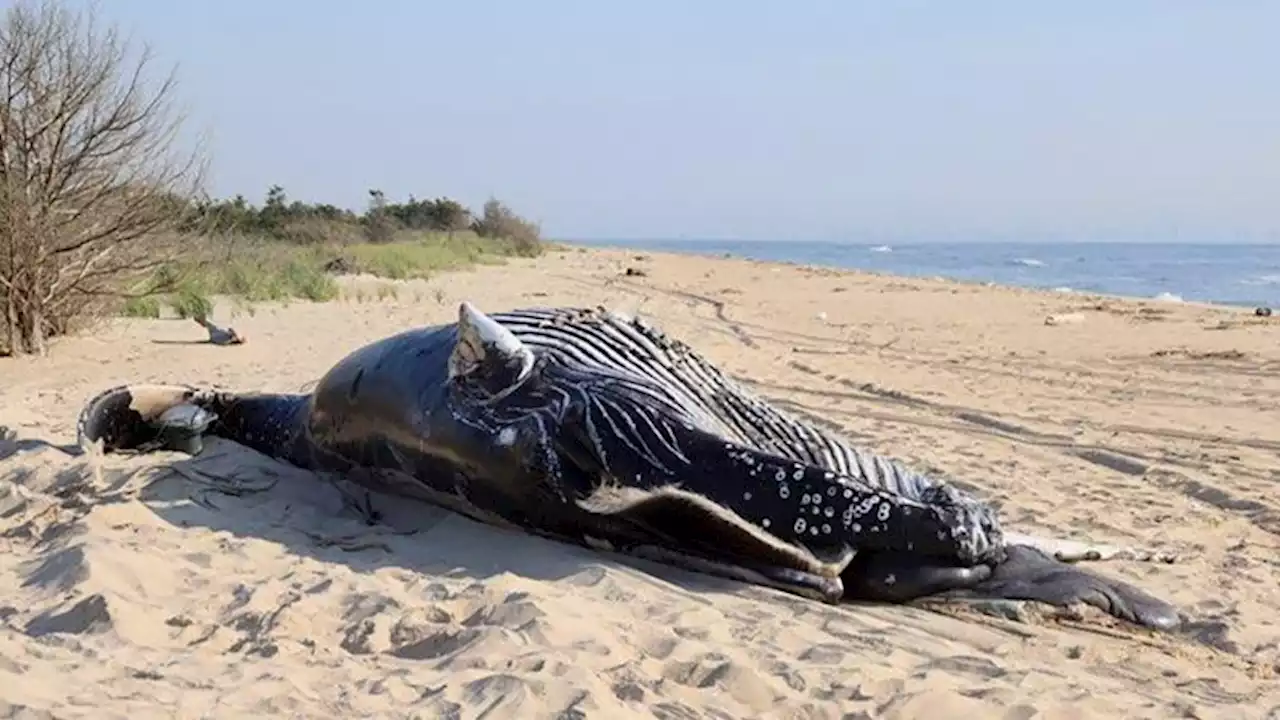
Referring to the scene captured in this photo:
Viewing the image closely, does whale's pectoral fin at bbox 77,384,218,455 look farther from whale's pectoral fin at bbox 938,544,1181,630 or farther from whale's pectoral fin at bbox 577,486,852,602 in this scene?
whale's pectoral fin at bbox 938,544,1181,630

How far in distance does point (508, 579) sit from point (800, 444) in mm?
1361

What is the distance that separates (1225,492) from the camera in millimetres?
Answer: 7617

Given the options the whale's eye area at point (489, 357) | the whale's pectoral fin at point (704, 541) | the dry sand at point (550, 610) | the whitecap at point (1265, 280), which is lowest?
the whitecap at point (1265, 280)

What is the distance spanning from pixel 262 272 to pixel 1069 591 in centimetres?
1854

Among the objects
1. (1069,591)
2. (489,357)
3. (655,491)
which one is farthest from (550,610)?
(1069,591)

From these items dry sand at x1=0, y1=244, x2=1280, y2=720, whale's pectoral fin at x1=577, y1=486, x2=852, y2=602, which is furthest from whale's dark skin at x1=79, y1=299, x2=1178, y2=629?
dry sand at x1=0, y1=244, x2=1280, y2=720

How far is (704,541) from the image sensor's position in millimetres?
5055

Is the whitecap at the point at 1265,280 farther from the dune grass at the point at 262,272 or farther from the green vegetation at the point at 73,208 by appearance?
the green vegetation at the point at 73,208

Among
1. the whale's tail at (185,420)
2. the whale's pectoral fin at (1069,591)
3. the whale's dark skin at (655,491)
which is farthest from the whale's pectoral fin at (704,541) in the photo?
the whale's tail at (185,420)

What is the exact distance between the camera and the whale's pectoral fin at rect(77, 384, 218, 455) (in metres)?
7.23

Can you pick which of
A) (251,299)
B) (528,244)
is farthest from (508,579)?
(528,244)

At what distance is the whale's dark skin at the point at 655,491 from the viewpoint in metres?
4.80

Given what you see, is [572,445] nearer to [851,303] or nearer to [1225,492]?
[1225,492]

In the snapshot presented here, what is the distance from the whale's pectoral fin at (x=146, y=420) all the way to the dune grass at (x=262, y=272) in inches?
292
